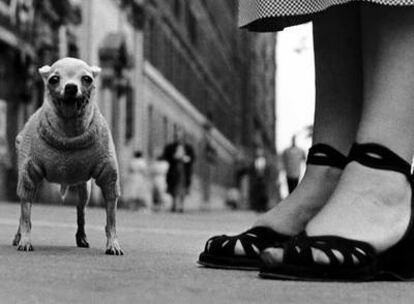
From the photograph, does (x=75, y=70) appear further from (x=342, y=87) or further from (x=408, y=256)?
(x=408, y=256)

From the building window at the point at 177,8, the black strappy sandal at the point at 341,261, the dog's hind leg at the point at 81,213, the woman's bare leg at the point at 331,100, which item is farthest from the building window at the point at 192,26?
the black strappy sandal at the point at 341,261

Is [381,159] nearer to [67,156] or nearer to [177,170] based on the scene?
[67,156]

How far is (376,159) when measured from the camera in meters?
2.63

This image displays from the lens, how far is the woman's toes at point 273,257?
2.34 metres

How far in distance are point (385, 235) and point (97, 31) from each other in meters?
22.7

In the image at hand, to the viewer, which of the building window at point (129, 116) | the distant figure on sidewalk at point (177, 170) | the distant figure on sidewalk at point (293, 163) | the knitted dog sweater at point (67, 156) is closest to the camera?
the knitted dog sweater at point (67, 156)

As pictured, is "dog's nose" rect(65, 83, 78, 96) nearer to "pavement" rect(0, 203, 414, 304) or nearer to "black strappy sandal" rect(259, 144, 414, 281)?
"pavement" rect(0, 203, 414, 304)

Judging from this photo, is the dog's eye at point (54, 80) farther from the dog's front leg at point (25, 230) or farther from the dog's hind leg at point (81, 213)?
the dog's hind leg at point (81, 213)

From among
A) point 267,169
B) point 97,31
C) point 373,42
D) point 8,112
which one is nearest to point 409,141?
point 373,42

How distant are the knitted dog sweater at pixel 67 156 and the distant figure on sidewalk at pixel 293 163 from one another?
39.0 feet

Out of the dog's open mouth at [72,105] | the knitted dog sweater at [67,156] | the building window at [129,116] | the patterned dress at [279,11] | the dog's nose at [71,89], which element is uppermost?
the building window at [129,116]

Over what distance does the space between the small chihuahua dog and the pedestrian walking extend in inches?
25.1

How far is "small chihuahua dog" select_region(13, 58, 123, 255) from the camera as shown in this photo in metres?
3.35

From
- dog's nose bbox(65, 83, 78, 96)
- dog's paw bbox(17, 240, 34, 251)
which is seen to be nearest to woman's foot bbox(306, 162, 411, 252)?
dog's nose bbox(65, 83, 78, 96)
